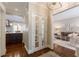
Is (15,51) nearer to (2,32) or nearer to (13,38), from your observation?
(13,38)

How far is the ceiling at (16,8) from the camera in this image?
1.68 metres

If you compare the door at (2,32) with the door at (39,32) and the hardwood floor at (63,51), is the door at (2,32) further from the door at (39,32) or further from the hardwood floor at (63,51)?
the hardwood floor at (63,51)

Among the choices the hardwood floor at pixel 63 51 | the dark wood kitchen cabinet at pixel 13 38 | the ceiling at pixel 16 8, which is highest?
the ceiling at pixel 16 8

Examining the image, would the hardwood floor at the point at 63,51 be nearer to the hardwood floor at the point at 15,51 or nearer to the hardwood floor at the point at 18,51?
the hardwood floor at the point at 18,51

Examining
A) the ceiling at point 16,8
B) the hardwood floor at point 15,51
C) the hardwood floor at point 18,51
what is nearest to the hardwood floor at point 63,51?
the hardwood floor at point 18,51

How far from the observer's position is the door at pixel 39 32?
1806mm

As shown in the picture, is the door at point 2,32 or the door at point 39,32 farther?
the door at point 39,32

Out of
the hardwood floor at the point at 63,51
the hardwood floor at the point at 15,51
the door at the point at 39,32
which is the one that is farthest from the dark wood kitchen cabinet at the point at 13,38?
the hardwood floor at the point at 63,51

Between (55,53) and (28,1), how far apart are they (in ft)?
3.75

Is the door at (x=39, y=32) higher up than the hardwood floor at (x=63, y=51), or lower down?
higher up

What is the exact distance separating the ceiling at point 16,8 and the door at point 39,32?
1.00 feet

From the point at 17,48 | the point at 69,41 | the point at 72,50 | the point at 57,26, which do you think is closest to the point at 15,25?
the point at 17,48

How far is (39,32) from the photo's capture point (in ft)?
6.14

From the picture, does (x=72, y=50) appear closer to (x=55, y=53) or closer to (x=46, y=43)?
(x=55, y=53)
